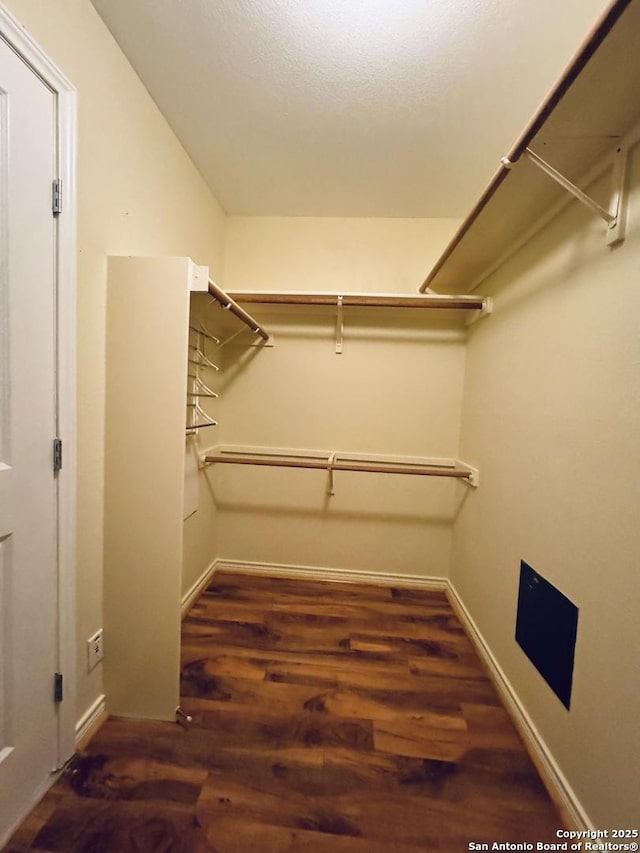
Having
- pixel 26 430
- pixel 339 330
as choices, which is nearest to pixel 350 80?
pixel 339 330

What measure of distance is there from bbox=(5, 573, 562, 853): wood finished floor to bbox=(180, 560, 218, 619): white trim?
0.73 feet

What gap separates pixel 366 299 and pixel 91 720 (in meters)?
2.42

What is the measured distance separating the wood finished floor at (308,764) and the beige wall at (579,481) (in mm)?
255

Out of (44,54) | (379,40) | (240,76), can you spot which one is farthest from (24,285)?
(379,40)

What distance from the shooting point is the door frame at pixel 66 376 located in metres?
1.02

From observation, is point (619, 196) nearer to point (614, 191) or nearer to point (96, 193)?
point (614, 191)

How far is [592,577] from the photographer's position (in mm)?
Answer: 1026

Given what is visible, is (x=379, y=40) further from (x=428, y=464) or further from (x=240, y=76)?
(x=428, y=464)

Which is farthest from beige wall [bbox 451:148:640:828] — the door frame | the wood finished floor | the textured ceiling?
the door frame

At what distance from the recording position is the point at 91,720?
1.28m

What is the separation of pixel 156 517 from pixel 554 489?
1.56 meters

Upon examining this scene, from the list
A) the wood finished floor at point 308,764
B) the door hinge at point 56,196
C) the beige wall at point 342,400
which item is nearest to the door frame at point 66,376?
the door hinge at point 56,196

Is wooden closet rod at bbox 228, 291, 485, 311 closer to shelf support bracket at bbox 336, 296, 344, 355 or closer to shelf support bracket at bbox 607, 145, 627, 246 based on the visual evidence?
shelf support bracket at bbox 336, 296, 344, 355

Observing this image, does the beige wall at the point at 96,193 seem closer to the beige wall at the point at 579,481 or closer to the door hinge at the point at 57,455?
the door hinge at the point at 57,455
